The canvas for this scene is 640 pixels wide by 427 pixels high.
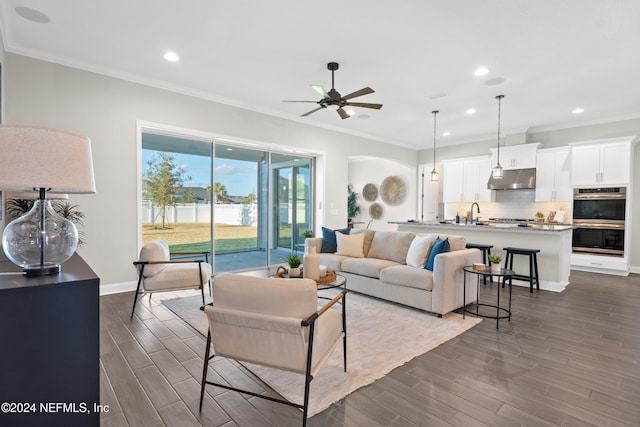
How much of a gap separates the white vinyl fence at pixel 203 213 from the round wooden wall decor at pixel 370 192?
5.50 metres

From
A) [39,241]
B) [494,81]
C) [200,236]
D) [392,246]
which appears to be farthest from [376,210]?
[39,241]

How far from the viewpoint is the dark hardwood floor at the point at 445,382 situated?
1.96 meters

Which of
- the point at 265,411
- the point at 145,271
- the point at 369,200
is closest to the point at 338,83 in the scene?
the point at 145,271

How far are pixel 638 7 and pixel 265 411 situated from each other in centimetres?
458

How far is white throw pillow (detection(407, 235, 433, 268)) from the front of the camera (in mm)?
4078

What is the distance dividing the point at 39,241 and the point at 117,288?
3624 millimetres

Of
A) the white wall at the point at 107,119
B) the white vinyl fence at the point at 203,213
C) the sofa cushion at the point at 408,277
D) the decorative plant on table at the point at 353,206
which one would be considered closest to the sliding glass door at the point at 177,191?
the white vinyl fence at the point at 203,213

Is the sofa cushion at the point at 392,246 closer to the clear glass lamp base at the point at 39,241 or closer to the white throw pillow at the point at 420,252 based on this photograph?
the white throw pillow at the point at 420,252

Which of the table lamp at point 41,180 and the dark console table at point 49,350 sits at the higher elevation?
the table lamp at point 41,180

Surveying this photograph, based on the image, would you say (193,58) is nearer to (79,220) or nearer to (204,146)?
(204,146)

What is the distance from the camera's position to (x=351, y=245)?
5059 mm

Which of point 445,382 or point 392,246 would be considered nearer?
point 445,382

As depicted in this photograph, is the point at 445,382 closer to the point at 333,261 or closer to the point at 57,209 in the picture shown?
the point at 333,261

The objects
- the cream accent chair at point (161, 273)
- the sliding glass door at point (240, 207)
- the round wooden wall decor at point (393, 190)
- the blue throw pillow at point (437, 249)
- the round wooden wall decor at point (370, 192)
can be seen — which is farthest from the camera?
the round wooden wall decor at point (370, 192)
